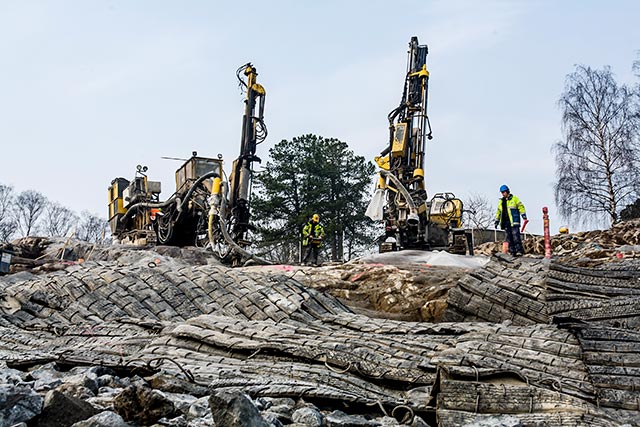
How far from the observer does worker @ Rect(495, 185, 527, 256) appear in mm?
10031

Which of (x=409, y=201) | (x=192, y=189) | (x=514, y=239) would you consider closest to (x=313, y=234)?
(x=409, y=201)

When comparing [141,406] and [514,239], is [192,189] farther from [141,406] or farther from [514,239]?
[141,406]

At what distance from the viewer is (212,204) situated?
42.7 feet

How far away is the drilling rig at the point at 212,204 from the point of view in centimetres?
1309

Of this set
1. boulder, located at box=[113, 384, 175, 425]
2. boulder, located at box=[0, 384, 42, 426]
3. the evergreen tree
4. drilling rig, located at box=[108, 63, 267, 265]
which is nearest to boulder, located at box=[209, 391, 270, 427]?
boulder, located at box=[113, 384, 175, 425]

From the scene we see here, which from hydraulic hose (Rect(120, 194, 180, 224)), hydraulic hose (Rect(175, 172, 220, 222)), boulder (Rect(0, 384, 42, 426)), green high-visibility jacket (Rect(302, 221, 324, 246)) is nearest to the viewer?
boulder (Rect(0, 384, 42, 426))

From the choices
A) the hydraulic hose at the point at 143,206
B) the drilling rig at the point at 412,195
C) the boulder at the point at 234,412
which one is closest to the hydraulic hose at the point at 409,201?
the drilling rig at the point at 412,195

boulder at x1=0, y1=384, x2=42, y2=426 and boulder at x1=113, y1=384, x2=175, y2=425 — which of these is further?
boulder at x1=113, y1=384, x2=175, y2=425

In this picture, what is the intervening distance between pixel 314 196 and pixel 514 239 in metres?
15.5

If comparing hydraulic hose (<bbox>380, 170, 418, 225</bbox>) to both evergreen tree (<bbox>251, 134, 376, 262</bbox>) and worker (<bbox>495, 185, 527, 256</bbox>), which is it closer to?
worker (<bbox>495, 185, 527, 256</bbox>)

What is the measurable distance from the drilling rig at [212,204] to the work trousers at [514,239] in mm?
4503

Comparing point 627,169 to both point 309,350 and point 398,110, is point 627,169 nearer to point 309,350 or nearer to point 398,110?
point 398,110

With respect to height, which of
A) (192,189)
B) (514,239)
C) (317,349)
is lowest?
(317,349)

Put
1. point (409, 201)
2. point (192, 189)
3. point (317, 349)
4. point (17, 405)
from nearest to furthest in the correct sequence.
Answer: point (17, 405), point (317, 349), point (409, 201), point (192, 189)
